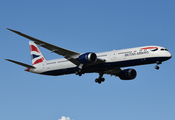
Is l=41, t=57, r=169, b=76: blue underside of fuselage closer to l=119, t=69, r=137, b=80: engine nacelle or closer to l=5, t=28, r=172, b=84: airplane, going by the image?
l=5, t=28, r=172, b=84: airplane

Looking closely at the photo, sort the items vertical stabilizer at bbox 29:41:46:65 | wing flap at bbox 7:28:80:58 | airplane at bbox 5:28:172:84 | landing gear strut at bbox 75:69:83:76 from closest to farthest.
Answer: airplane at bbox 5:28:172:84 < wing flap at bbox 7:28:80:58 < landing gear strut at bbox 75:69:83:76 < vertical stabilizer at bbox 29:41:46:65

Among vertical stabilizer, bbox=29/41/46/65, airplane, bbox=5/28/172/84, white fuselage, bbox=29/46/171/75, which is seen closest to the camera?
white fuselage, bbox=29/46/171/75

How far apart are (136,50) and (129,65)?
223 cm

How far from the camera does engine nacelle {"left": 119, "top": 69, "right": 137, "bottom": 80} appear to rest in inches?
1864

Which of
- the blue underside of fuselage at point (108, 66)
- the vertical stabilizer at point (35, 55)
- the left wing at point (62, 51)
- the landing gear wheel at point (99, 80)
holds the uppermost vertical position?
the vertical stabilizer at point (35, 55)

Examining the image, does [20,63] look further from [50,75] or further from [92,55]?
[92,55]

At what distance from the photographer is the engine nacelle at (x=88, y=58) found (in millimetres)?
39344

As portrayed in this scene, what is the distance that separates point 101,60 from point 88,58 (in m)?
2.36

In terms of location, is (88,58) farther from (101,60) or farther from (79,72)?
(79,72)

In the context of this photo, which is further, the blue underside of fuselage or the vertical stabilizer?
the vertical stabilizer

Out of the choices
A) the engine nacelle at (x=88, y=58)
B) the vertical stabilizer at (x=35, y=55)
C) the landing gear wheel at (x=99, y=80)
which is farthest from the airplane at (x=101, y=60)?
the vertical stabilizer at (x=35, y=55)

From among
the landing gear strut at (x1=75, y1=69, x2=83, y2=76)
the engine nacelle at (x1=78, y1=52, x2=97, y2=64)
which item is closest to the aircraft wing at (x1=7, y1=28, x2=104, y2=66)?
the landing gear strut at (x1=75, y1=69, x2=83, y2=76)

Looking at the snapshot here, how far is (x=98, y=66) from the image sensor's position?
41312 mm

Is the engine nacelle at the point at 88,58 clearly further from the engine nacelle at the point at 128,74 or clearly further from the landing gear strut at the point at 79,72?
the engine nacelle at the point at 128,74
